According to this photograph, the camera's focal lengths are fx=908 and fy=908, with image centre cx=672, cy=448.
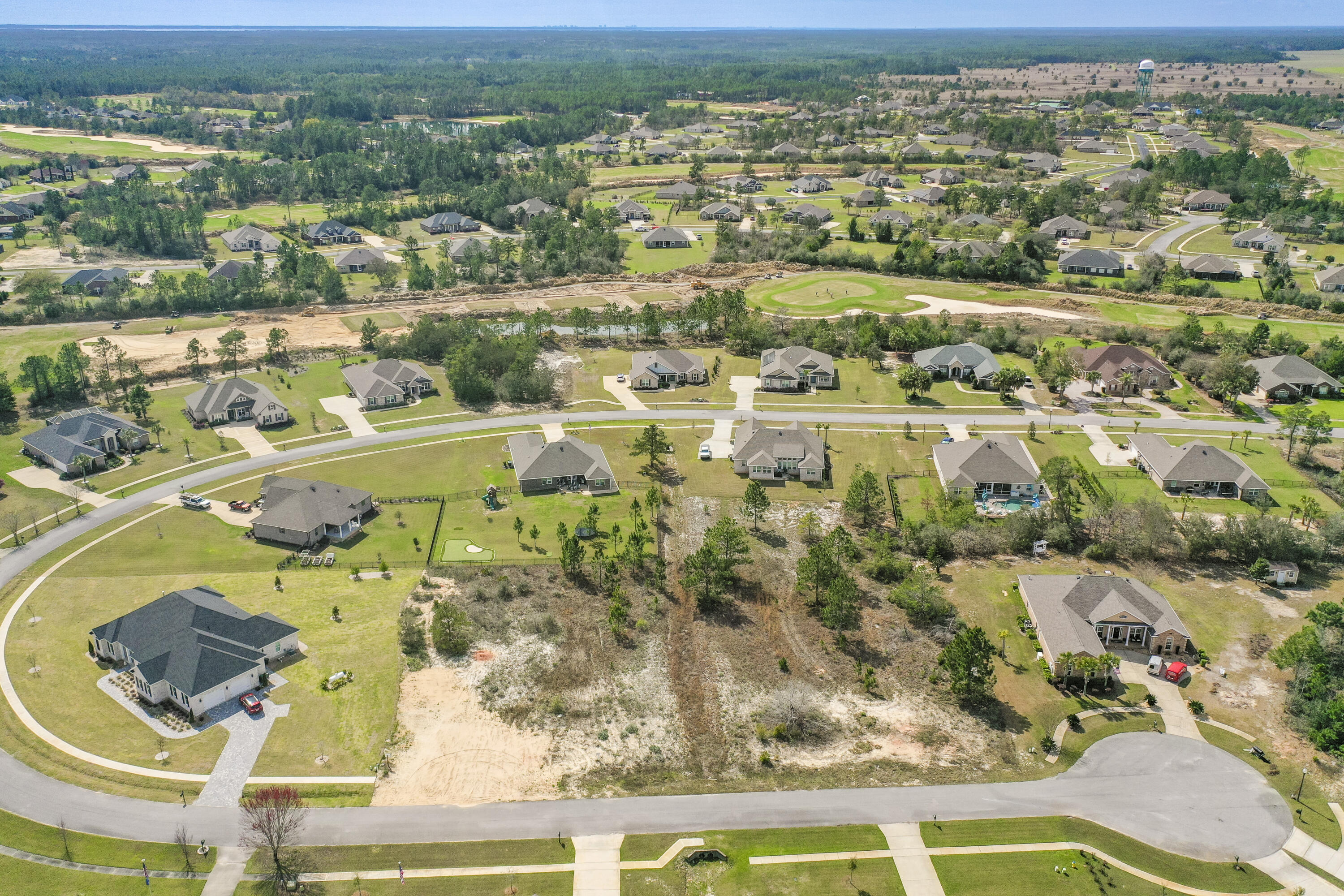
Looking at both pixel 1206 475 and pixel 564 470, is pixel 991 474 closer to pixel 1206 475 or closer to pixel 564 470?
pixel 1206 475

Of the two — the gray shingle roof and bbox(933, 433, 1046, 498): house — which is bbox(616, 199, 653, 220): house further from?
the gray shingle roof

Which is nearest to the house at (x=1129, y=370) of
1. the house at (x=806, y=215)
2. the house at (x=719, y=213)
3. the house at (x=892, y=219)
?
the house at (x=892, y=219)

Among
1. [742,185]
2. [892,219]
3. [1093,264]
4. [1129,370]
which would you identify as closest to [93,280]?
[742,185]

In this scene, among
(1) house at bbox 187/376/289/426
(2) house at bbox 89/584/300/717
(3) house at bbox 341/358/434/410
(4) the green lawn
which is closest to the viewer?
(4) the green lawn

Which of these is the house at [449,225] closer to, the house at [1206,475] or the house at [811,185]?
the house at [811,185]

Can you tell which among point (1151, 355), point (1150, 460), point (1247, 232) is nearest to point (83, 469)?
point (1150, 460)

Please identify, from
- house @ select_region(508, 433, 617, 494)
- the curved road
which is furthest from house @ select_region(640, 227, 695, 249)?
the curved road

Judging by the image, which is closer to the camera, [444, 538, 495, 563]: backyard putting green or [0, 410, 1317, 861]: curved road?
[0, 410, 1317, 861]: curved road
